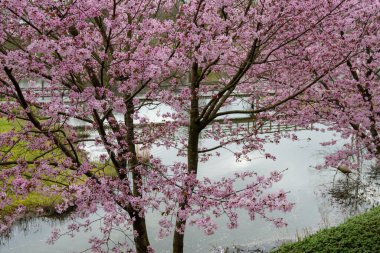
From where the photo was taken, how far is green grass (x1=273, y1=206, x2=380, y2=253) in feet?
26.0

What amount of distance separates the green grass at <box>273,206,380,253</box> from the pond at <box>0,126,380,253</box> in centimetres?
388

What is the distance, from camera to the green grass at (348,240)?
313 inches

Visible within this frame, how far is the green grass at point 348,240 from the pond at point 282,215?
12.7ft

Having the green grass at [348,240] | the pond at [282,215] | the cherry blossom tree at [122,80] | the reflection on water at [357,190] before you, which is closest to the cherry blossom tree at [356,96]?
the cherry blossom tree at [122,80]

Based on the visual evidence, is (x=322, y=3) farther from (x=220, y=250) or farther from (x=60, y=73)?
(x=220, y=250)

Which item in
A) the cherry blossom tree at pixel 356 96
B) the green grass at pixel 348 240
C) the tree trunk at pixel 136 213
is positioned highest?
the cherry blossom tree at pixel 356 96

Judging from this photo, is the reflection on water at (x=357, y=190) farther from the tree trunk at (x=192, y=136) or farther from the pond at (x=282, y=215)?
the tree trunk at (x=192, y=136)

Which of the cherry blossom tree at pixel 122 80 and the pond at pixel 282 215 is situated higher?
the cherry blossom tree at pixel 122 80

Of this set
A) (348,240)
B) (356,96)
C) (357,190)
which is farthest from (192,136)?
(357,190)

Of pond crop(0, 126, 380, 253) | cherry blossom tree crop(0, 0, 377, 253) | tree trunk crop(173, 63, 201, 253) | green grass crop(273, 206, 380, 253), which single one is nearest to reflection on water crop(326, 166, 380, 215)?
pond crop(0, 126, 380, 253)

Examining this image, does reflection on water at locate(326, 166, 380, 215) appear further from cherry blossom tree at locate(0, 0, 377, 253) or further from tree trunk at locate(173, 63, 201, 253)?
tree trunk at locate(173, 63, 201, 253)

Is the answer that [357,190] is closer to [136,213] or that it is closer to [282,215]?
[282,215]

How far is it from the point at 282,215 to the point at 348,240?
7.44 meters

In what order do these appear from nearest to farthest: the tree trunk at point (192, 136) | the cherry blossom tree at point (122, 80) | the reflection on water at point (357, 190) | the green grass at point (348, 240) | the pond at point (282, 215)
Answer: the cherry blossom tree at point (122, 80), the tree trunk at point (192, 136), the green grass at point (348, 240), the pond at point (282, 215), the reflection on water at point (357, 190)
